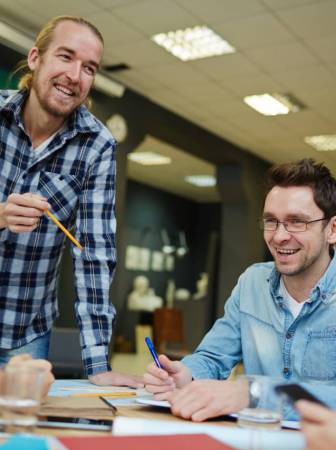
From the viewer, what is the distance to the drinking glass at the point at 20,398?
29.7 inches

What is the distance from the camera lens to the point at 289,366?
1.47 meters

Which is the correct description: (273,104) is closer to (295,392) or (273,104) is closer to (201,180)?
(201,180)

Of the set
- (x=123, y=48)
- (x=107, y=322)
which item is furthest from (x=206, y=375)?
(x=123, y=48)

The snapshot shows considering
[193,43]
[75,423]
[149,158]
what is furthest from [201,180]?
[75,423]

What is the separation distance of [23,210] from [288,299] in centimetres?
75

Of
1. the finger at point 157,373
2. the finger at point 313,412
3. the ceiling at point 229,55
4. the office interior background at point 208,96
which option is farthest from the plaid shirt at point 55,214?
the ceiling at point 229,55

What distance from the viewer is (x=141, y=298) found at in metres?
10.7

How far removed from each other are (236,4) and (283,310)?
3.17m

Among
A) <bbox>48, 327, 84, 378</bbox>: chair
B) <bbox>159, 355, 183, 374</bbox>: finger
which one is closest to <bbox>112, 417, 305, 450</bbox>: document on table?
<bbox>159, 355, 183, 374</bbox>: finger

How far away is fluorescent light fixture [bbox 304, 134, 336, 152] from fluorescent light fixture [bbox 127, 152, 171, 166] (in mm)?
2552

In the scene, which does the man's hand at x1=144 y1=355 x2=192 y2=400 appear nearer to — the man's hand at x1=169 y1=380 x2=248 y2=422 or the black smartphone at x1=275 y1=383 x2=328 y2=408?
the man's hand at x1=169 y1=380 x2=248 y2=422

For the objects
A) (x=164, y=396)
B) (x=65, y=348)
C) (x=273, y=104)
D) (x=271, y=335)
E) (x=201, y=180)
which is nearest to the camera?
(x=164, y=396)

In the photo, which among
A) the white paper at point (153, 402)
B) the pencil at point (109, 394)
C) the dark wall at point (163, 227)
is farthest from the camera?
the dark wall at point (163, 227)

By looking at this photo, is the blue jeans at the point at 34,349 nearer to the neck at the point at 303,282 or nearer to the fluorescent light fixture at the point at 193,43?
the neck at the point at 303,282
